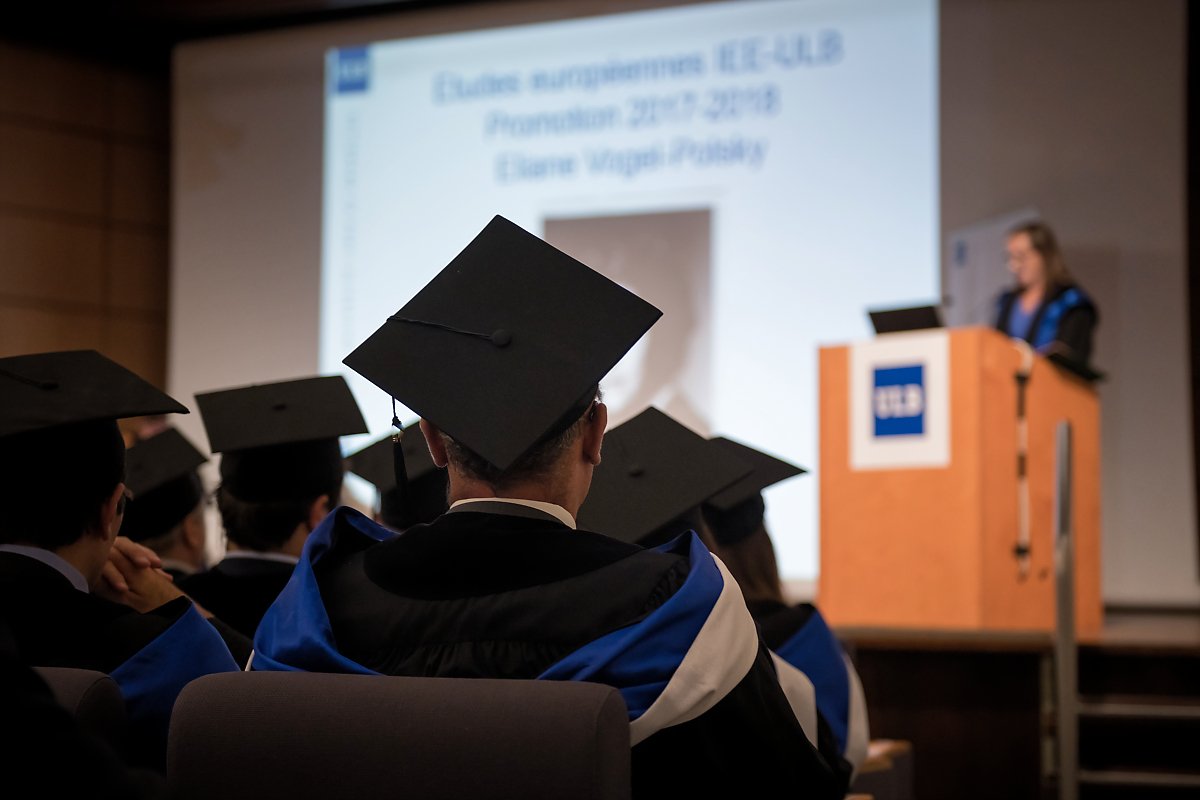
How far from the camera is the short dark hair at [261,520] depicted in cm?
271

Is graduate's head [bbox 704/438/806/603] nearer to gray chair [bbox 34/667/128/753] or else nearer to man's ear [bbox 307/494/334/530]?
man's ear [bbox 307/494/334/530]

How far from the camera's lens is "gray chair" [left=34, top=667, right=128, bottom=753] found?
4.52 feet

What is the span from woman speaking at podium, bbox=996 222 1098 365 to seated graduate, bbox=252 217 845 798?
4487mm

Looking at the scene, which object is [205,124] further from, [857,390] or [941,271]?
[857,390]

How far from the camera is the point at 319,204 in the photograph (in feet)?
26.3

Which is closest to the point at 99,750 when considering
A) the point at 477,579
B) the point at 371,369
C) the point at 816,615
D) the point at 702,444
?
the point at 477,579

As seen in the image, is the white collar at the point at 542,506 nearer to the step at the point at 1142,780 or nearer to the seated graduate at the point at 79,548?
the seated graduate at the point at 79,548

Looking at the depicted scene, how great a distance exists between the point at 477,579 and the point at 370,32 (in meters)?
6.85

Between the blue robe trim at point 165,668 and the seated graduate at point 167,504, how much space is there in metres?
1.25

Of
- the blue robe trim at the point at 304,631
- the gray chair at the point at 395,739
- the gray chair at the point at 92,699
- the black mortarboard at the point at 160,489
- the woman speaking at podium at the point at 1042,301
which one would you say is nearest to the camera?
the gray chair at the point at 395,739

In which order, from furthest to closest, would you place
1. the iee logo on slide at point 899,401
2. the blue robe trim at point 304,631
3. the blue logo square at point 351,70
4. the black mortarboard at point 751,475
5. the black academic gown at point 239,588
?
the blue logo square at point 351,70, the iee logo on slide at point 899,401, the black mortarboard at point 751,475, the black academic gown at point 239,588, the blue robe trim at point 304,631

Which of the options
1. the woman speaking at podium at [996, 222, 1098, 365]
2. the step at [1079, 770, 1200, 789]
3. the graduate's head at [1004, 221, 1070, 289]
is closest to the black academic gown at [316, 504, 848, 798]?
the step at [1079, 770, 1200, 789]

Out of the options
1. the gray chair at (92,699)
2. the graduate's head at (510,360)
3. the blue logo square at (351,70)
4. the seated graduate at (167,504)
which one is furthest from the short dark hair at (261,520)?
the blue logo square at (351,70)

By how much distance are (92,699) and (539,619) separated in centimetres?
49
